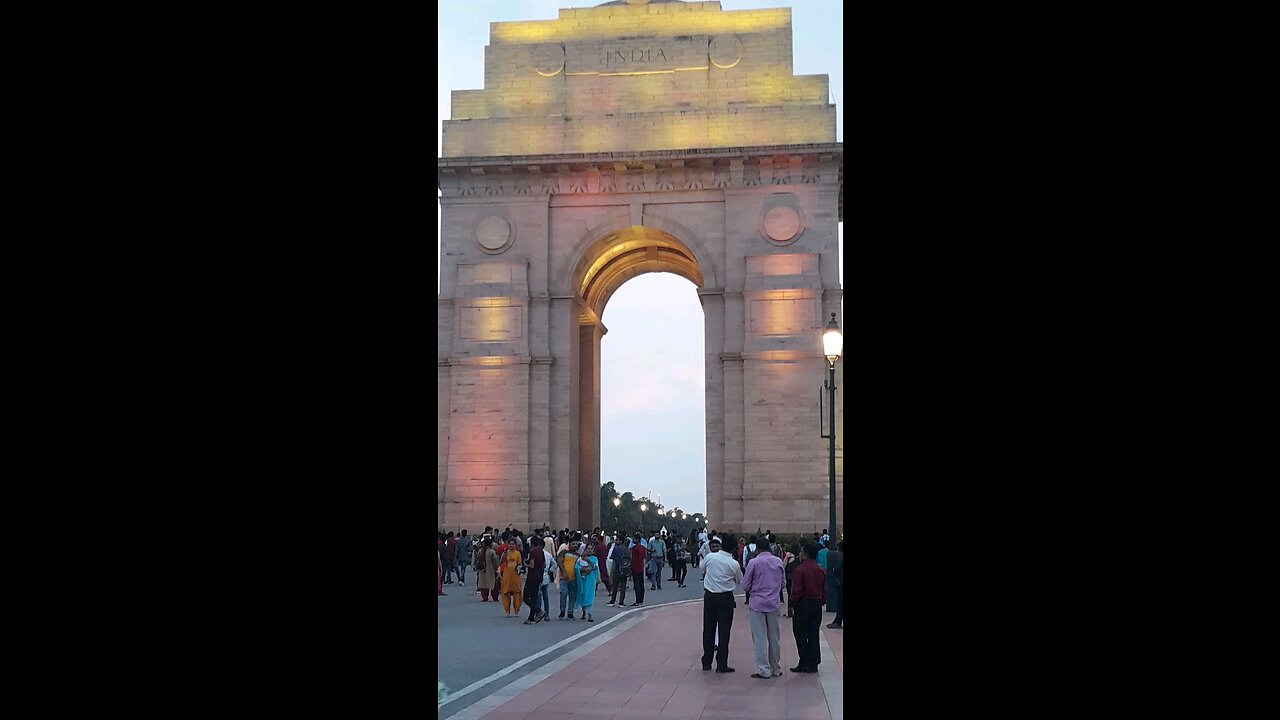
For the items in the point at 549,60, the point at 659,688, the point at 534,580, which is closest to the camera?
the point at 659,688

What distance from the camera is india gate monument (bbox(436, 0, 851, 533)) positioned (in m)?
36.0

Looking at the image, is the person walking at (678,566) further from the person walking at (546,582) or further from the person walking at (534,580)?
the person walking at (534,580)

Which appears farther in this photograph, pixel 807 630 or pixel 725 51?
pixel 725 51

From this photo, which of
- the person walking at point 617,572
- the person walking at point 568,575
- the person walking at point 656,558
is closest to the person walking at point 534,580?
the person walking at point 568,575

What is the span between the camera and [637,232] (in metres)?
38.2

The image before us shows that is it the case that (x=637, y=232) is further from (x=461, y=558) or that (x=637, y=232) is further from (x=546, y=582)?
(x=546, y=582)

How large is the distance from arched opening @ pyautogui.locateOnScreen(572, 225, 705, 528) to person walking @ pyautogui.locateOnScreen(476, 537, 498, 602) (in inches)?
567

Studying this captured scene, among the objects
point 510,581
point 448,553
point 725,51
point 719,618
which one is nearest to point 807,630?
point 719,618

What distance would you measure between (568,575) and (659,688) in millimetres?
8597
